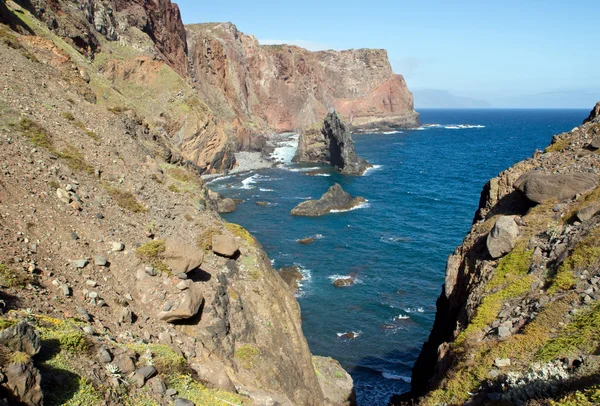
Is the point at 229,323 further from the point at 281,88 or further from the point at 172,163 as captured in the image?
the point at 281,88

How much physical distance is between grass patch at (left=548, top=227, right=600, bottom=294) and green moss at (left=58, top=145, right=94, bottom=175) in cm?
1977

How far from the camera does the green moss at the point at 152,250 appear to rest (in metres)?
15.7

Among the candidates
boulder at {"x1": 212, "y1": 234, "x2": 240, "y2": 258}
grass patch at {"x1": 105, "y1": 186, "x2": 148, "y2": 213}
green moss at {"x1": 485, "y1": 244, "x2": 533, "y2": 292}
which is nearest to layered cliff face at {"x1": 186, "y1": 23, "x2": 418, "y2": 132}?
grass patch at {"x1": 105, "y1": 186, "x2": 148, "y2": 213}

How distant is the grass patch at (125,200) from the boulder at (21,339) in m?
10.1

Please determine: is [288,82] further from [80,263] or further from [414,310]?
[80,263]

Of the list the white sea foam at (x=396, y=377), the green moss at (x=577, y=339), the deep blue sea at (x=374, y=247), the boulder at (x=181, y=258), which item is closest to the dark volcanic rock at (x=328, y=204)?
the deep blue sea at (x=374, y=247)

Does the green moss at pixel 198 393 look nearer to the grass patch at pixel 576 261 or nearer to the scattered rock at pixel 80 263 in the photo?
the scattered rock at pixel 80 263

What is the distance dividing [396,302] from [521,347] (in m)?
27.1

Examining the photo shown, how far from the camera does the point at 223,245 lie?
18750mm

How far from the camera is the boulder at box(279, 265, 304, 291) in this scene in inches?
1649

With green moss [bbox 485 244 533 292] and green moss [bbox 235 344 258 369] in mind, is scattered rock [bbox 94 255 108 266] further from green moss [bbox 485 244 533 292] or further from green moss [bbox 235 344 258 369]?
green moss [bbox 485 244 533 292]

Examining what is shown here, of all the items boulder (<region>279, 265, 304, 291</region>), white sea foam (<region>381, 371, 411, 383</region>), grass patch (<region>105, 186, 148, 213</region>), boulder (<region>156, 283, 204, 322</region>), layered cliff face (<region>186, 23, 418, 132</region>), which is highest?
layered cliff face (<region>186, 23, 418, 132</region>)

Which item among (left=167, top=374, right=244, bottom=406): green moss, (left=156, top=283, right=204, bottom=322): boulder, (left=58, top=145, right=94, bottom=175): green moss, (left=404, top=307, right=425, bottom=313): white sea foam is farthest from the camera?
(left=404, top=307, right=425, bottom=313): white sea foam

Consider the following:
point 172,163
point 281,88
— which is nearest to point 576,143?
point 172,163
